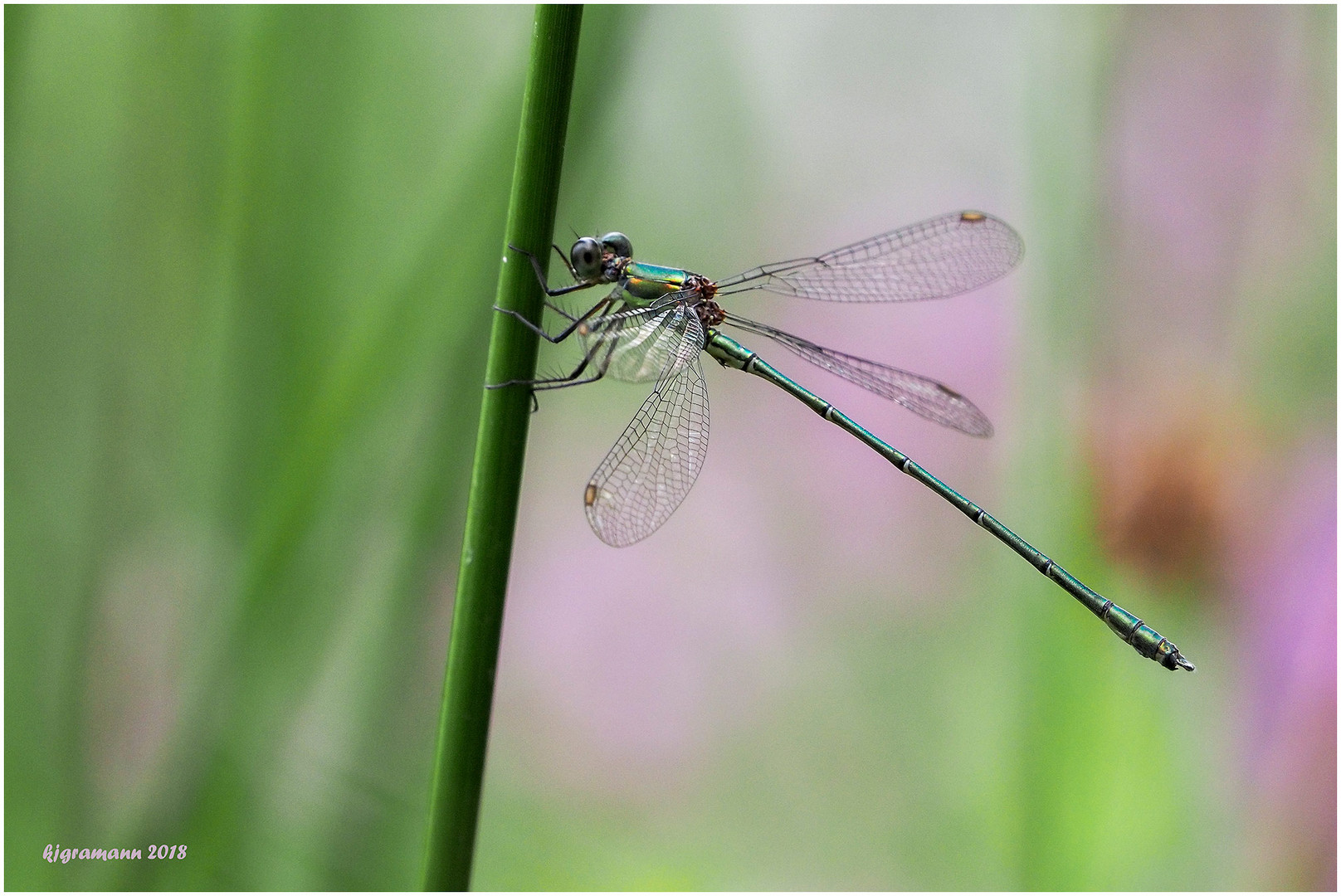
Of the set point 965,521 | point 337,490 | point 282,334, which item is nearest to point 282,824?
point 337,490

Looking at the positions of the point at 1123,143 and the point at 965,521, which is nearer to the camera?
the point at 1123,143

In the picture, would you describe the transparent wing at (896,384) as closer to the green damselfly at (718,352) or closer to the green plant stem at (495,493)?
the green damselfly at (718,352)

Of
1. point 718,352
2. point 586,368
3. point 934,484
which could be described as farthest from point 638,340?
point 934,484

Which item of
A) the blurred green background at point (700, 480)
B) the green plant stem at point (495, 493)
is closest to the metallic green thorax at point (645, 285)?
the blurred green background at point (700, 480)

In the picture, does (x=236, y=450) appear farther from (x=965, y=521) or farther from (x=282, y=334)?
(x=965, y=521)

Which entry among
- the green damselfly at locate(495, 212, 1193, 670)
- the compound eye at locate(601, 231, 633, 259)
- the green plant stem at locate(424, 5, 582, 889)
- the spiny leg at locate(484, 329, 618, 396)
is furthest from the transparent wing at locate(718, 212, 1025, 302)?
the green plant stem at locate(424, 5, 582, 889)

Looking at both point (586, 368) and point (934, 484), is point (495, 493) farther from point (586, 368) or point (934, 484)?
point (934, 484)
